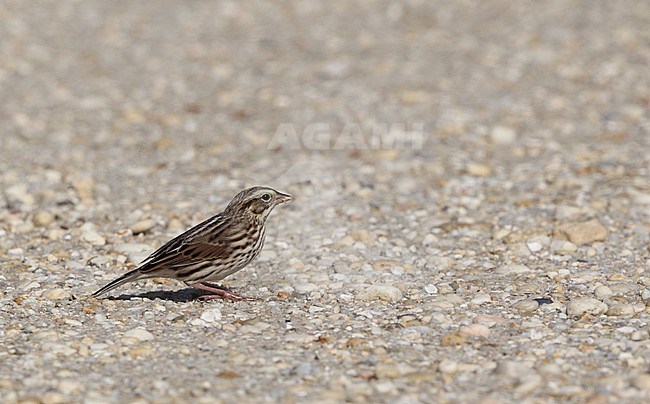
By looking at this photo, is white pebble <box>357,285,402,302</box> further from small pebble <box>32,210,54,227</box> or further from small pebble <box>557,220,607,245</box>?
small pebble <box>32,210,54,227</box>

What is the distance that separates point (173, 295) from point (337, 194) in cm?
341

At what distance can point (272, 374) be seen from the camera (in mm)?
6422

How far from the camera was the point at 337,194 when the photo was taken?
1126 cm

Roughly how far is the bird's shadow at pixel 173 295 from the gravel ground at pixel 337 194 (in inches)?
1.6

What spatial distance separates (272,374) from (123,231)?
3935mm

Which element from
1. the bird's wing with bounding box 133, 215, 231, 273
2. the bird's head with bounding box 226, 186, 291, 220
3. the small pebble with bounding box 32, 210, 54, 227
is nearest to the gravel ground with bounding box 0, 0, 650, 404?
the small pebble with bounding box 32, 210, 54, 227

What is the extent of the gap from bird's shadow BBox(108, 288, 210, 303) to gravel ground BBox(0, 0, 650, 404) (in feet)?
0.13

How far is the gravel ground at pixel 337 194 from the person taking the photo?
659 cm

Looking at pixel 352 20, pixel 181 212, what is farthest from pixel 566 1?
pixel 181 212

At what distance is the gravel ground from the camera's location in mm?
6590

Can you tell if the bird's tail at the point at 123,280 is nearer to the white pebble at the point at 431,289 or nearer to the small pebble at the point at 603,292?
the white pebble at the point at 431,289

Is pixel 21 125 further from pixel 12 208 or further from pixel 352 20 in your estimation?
pixel 352 20

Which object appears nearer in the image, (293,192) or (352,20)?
(293,192)

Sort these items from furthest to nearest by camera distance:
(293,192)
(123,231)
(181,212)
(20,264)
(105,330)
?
(293,192), (181,212), (123,231), (20,264), (105,330)
